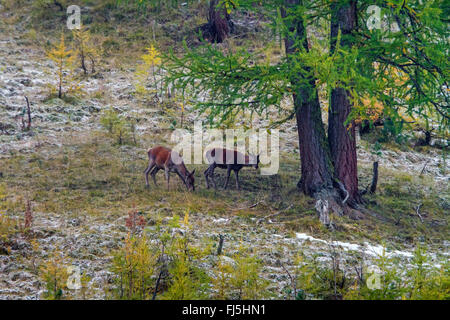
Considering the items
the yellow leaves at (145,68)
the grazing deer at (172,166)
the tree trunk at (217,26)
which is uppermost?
the tree trunk at (217,26)

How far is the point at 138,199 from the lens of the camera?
9234 millimetres

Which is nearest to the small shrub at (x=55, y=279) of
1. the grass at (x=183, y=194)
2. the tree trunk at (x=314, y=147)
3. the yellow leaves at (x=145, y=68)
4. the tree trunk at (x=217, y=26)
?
the grass at (x=183, y=194)

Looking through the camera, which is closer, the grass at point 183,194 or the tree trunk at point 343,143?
the grass at point 183,194

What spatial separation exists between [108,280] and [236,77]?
4.96 meters

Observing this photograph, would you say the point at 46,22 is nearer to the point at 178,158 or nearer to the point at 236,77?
the point at 178,158

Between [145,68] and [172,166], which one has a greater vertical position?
[145,68]

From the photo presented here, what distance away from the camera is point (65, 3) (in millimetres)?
25141

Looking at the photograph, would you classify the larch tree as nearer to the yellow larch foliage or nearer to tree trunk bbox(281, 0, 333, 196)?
tree trunk bbox(281, 0, 333, 196)

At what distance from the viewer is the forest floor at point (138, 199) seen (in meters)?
6.35

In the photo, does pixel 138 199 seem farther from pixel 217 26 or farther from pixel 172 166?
pixel 217 26

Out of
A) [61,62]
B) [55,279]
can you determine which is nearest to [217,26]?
[61,62]

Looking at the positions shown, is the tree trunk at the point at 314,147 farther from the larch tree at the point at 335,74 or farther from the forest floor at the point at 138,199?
the forest floor at the point at 138,199

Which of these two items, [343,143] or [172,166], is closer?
[343,143]

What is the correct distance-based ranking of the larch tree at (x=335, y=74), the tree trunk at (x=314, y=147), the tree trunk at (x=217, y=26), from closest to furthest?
the larch tree at (x=335, y=74), the tree trunk at (x=314, y=147), the tree trunk at (x=217, y=26)
